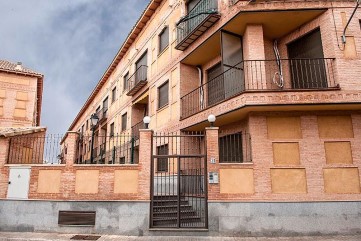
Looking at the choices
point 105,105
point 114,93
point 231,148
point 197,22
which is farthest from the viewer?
point 105,105

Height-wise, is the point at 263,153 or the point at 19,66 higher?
the point at 19,66

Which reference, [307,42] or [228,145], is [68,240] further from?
[307,42]

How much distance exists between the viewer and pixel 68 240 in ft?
26.1

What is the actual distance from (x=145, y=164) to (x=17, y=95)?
57.8 feet

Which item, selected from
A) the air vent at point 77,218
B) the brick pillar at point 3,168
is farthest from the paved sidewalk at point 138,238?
the brick pillar at point 3,168

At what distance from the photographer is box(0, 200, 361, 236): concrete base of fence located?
816 centimetres

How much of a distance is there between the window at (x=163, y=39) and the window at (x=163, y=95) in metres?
1.99

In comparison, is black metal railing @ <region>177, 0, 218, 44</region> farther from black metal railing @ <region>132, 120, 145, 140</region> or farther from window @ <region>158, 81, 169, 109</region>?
black metal railing @ <region>132, 120, 145, 140</region>

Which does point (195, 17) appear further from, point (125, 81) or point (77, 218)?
point (125, 81)

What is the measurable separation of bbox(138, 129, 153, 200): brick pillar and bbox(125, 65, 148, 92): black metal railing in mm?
7550

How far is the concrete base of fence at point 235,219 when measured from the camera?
8.16 m

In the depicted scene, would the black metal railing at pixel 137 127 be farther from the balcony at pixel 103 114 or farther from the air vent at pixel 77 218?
the air vent at pixel 77 218

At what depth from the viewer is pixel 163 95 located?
48.2 ft

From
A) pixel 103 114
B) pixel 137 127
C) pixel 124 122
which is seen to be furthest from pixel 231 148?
pixel 103 114
